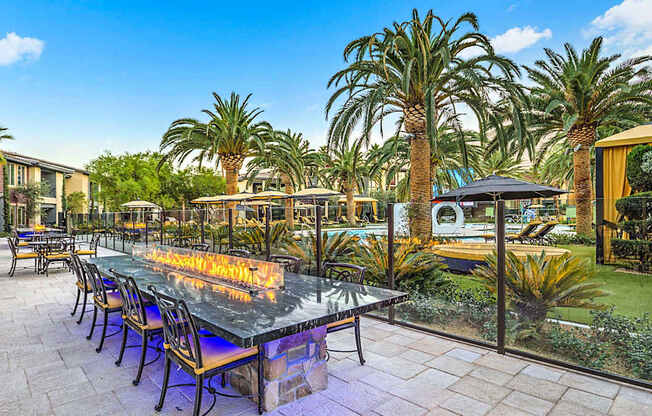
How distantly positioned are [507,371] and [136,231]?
14.0 metres

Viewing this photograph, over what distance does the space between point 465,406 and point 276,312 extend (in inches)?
66.5

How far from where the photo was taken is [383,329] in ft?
16.5

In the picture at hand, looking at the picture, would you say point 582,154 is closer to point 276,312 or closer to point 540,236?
point 540,236

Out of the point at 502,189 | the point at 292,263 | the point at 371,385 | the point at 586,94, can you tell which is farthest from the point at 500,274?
the point at 586,94

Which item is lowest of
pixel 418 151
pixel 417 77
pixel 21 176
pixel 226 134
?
pixel 418 151

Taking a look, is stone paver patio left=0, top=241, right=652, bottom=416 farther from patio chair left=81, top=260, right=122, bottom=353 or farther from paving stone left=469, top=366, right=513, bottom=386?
patio chair left=81, top=260, right=122, bottom=353

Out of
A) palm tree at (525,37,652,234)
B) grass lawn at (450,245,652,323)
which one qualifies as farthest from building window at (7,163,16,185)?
grass lawn at (450,245,652,323)

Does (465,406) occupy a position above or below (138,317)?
below

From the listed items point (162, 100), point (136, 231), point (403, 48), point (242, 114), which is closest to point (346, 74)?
point (403, 48)

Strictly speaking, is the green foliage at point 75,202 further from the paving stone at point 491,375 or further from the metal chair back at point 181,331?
the paving stone at point 491,375

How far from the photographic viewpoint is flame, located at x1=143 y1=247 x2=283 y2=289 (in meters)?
3.79

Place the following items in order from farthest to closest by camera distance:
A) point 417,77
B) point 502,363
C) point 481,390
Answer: point 417,77
point 502,363
point 481,390

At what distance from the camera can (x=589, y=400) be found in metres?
3.01

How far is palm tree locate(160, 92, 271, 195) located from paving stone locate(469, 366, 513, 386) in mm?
12340
